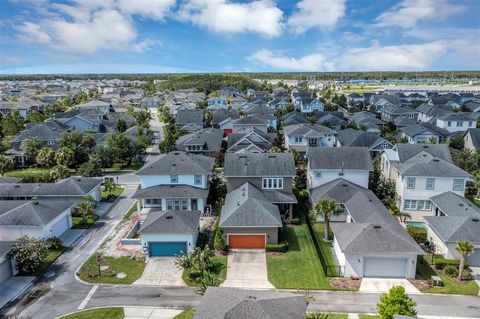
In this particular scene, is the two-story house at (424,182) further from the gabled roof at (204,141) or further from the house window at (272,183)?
the gabled roof at (204,141)

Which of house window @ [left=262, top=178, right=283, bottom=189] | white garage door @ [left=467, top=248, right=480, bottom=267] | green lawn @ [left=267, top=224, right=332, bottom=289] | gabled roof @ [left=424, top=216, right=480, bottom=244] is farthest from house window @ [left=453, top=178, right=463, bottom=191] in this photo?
house window @ [left=262, top=178, right=283, bottom=189]

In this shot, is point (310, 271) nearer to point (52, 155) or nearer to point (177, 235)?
point (177, 235)

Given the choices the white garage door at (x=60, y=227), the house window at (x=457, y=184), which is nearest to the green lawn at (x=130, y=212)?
the white garage door at (x=60, y=227)

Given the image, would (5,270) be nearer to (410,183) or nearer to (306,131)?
(410,183)

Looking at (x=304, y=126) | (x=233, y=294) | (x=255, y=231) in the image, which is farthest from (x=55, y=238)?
(x=304, y=126)

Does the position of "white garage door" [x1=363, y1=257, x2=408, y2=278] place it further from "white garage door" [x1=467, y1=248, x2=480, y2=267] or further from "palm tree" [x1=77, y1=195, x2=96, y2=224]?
"palm tree" [x1=77, y1=195, x2=96, y2=224]

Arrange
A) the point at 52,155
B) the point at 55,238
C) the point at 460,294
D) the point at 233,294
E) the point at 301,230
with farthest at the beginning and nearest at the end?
the point at 52,155 < the point at 301,230 < the point at 55,238 < the point at 460,294 < the point at 233,294
